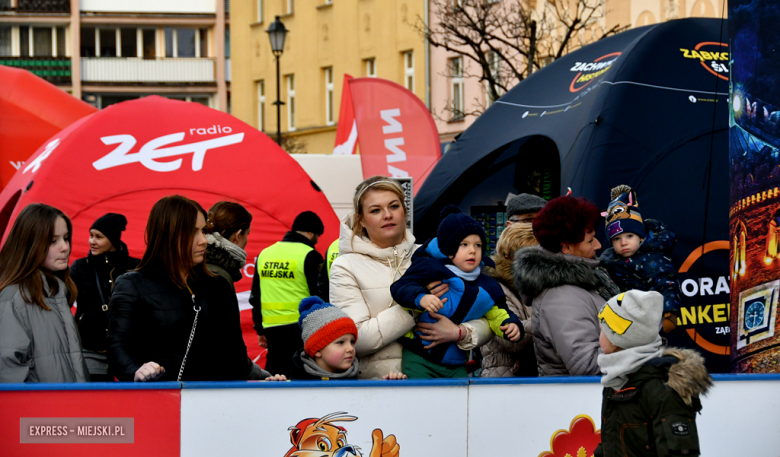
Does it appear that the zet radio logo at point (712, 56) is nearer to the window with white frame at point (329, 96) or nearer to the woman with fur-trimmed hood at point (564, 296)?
the woman with fur-trimmed hood at point (564, 296)

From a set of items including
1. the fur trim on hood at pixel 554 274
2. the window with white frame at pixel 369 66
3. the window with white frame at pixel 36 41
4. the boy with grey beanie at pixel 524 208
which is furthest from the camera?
the window with white frame at pixel 36 41

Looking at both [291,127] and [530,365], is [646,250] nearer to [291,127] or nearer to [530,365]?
[530,365]

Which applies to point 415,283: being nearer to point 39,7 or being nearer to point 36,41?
point 39,7

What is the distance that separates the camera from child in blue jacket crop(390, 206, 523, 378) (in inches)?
154

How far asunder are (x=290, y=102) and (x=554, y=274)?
31036mm

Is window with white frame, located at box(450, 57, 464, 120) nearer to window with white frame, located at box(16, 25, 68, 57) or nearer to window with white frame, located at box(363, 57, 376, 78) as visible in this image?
window with white frame, located at box(363, 57, 376, 78)

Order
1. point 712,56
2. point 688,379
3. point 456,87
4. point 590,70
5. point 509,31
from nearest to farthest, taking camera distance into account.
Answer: point 688,379 < point 712,56 < point 590,70 < point 509,31 < point 456,87

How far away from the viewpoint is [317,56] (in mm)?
32344

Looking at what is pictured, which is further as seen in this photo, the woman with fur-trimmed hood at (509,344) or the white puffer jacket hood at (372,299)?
the woman with fur-trimmed hood at (509,344)

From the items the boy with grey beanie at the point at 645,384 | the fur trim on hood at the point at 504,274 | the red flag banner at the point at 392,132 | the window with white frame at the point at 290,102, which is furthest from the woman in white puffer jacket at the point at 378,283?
the window with white frame at the point at 290,102

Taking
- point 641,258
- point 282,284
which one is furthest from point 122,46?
point 641,258

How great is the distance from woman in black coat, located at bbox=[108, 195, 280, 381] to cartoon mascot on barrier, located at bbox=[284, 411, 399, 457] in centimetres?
45

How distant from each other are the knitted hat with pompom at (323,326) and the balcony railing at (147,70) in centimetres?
4016

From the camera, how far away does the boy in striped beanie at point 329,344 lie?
3.82 metres
